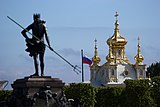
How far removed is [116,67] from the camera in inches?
4188

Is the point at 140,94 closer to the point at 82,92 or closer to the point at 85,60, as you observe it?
the point at 82,92

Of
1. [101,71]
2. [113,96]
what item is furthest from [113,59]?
[113,96]

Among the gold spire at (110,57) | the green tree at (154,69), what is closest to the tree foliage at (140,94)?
the gold spire at (110,57)

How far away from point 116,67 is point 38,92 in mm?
79046

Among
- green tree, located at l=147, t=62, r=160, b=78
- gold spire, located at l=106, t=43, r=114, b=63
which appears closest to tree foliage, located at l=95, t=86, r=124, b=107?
gold spire, located at l=106, t=43, r=114, b=63

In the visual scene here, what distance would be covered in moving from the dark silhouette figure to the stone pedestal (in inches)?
44.9

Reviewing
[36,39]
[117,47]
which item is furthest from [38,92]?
[117,47]

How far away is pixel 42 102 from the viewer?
28.0 metres

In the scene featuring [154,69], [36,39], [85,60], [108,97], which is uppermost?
[154,69]

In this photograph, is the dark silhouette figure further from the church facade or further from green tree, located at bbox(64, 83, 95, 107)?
the church facade

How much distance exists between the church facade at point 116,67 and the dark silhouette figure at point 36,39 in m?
76.1

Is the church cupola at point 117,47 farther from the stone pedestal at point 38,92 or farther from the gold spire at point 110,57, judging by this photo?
the stone pedestal at point 38,92

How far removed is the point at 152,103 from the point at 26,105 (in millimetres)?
36787

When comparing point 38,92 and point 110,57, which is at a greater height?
point 110,57
